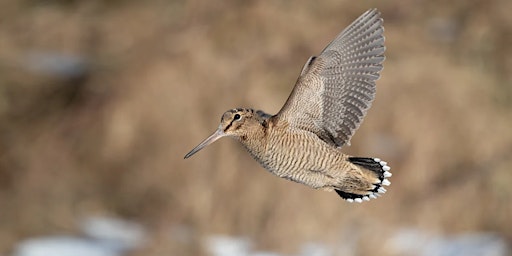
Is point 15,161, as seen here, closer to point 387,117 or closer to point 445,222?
point 387,117

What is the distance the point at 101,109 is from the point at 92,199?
3.07 ft

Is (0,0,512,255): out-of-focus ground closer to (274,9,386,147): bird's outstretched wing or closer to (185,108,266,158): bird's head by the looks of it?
(274,9,386,147): bird's outstretched wing

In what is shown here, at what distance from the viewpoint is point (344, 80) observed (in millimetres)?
3492

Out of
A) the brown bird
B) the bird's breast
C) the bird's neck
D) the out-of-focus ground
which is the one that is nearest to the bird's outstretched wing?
the brown bird

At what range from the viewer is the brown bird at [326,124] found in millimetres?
3010

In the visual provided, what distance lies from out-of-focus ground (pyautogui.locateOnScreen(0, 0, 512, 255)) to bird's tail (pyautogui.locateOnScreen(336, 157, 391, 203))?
387cm

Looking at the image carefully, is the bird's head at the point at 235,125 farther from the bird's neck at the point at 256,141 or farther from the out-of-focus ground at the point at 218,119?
the out-of-focus ground at the point at 218,119

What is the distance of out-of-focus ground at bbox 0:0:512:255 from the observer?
796cm

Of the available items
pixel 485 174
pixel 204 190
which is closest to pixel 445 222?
pixel 485 174

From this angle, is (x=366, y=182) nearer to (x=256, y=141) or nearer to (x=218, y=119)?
(x=256, y=141)

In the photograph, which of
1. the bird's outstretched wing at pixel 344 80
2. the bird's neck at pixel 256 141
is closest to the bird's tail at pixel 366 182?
the bird's outstretched wing at pixel 344 80

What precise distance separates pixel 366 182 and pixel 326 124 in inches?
9.0

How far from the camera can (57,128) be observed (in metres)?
9.77

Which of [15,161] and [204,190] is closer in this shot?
[204,190]
